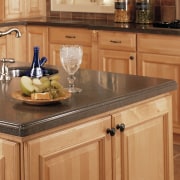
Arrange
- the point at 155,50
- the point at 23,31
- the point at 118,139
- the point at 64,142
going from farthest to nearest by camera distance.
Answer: the point at 23,31
the point at 155,50
the point at 118,139
the point at 64,142

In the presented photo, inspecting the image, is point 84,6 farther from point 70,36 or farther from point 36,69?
point 36,69

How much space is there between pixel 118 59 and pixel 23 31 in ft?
3.99

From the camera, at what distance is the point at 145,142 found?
2.53m

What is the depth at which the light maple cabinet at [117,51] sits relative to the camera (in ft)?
16.2

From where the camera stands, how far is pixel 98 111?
221 cm

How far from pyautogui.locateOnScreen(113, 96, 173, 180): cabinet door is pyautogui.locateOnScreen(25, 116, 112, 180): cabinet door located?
0.25 feet

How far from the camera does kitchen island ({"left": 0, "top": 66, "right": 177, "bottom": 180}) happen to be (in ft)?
6.50

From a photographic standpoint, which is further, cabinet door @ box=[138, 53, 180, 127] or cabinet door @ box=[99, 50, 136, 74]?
cabinet door @ box=[99, 50, 136, 74]

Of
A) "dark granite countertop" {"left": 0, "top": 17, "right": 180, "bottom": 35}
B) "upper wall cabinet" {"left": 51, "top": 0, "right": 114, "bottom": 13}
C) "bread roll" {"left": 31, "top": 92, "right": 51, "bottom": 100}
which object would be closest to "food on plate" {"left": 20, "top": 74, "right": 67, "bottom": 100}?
"bread roll" {"left": 31, "top": 92, "right": 51, "bottom": 100}

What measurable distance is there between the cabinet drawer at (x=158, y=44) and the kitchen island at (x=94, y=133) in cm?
185

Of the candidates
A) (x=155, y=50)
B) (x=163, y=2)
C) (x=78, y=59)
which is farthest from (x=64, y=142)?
(x=163, y=2)

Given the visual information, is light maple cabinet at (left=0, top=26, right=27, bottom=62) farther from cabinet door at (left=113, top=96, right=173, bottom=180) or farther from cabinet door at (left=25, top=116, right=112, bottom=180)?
cabinet door at (left=25, top=116, right=112, bottom=180)

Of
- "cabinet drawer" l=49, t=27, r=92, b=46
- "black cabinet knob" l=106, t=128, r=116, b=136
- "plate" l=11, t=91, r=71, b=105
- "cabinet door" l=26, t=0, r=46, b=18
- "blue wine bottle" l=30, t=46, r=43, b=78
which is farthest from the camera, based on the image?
"cabinet door" l=26, t=0, r=46, b=18

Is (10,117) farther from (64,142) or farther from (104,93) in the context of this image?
(104,93)
